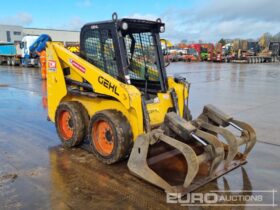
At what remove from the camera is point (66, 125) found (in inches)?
225

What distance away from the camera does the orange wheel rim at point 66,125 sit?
5.57m

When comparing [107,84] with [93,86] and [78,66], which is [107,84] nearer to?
[93,86]

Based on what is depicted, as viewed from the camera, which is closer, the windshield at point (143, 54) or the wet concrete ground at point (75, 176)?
the wet concrete ground at point (75, 176)

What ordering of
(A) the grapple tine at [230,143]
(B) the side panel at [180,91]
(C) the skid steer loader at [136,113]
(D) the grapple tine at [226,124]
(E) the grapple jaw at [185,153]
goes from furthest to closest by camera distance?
(B) the side panel at [180,91] → (D) the grapple tine at [226,124] → (A) the grapple tine at [230,143] → (C) the skid steer loader at [136,113] → (E) the grapple jaw at [185,153]

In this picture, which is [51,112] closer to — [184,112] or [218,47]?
[184,112]

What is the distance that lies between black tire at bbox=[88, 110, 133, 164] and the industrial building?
72.9 metres

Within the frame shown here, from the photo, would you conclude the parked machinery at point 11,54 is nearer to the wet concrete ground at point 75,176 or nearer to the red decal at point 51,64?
the wet concrete ground at point 75,176

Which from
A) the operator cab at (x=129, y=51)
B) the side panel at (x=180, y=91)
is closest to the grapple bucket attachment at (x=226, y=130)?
the side panel at (x=180, y=91)

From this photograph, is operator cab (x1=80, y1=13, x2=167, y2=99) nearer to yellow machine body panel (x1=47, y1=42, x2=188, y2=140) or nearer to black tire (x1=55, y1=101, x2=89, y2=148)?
yellow machine body panel (x1=47, y1=42, x2=188, y2=140)

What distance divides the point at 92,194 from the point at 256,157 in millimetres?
2944

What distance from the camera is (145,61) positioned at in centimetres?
542

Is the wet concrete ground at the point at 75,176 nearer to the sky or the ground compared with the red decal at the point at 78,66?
nearer to the ground

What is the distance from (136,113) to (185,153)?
42.5 inches

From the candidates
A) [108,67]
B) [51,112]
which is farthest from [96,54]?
[51,112]
